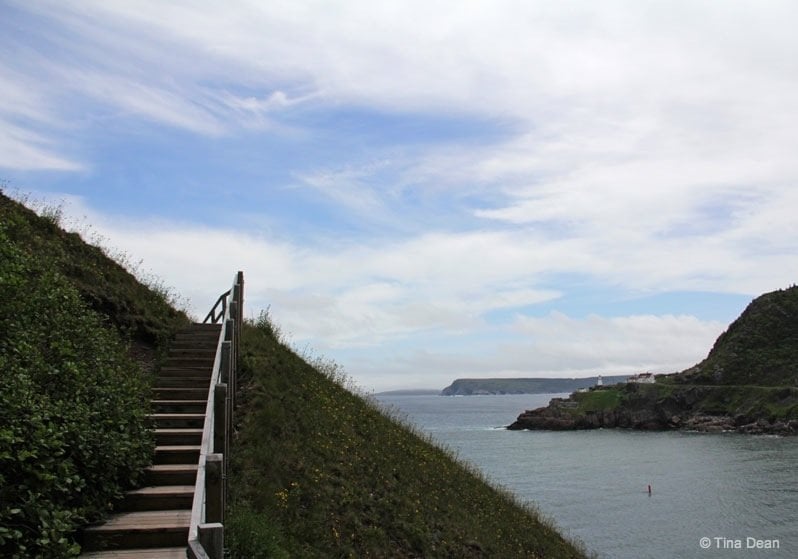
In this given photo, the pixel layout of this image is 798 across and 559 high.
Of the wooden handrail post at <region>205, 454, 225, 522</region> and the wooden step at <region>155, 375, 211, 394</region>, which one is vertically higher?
the wooden step at <region>155, 375, 211, 394</region>

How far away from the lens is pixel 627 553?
1282 inches

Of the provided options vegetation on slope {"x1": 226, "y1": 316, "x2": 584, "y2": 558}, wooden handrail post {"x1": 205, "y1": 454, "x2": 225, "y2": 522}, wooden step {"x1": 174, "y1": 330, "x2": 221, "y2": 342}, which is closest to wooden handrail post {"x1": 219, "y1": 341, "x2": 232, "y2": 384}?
vegetation on slope {"x1": 226, "y1": 316, "x2": 584, "y2": 558}

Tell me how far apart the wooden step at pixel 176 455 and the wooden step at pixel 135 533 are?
6.02 feet

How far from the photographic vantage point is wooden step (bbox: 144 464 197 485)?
29.7 feet

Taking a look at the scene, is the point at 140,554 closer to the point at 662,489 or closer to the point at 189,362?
the point at 189,362

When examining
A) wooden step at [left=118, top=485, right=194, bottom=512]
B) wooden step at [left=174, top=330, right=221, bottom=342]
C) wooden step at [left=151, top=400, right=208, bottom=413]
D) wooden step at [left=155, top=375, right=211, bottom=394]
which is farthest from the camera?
wooden step at [left=174, top=330, right=221, bottom=342]

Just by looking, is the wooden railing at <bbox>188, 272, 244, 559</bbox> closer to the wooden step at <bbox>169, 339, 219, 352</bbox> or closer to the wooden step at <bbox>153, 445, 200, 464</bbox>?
the wooden step at <bbox>153, 445, 200, 464</bbox>

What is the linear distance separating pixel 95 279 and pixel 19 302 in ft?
22.4

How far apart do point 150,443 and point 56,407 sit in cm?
195

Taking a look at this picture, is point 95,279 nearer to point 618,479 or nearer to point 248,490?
point 248,490

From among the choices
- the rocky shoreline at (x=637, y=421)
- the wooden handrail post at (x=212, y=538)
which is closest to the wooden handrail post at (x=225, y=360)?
the wooden handrail post at (x=212, y=538)

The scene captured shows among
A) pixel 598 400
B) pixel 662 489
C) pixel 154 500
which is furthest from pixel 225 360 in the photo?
pixel 598 400

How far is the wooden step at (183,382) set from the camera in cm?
1328

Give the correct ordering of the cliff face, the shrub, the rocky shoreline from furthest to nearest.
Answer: the cliff face → the rocky shoreline → the shrub
